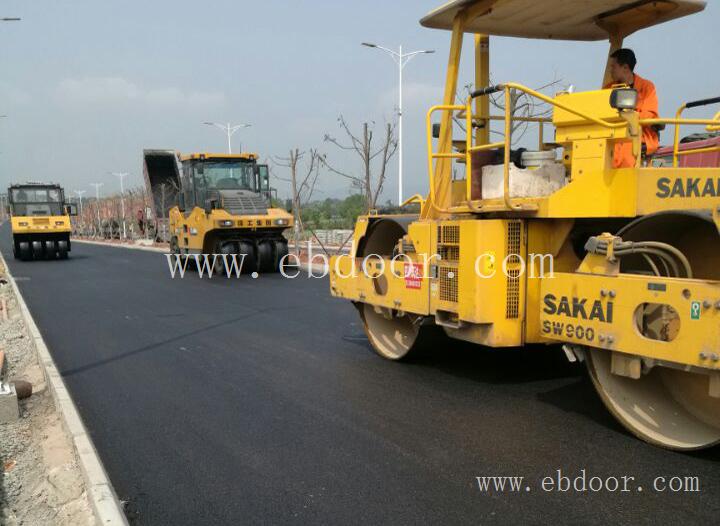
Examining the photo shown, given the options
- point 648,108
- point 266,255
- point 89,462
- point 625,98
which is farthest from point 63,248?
point 625,98

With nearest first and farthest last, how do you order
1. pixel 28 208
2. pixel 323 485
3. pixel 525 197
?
pixel 323 485 → pixel 525 197 → pixel 28 208

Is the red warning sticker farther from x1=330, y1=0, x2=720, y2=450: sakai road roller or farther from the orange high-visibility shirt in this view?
the orange high-visibility shirt

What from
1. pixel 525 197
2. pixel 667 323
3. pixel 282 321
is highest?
pixel 525 197

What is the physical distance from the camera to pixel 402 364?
6457mm

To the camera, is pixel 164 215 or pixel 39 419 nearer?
pixel 39 419

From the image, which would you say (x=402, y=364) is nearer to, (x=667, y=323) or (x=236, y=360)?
(x=236, y=360)

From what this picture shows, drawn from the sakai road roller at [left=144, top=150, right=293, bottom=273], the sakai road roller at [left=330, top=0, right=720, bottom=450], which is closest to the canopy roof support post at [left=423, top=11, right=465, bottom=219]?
the sakai road roller at [left=330, top=0, right=720, bottom=450]

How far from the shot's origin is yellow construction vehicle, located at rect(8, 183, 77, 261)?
23.0 meters

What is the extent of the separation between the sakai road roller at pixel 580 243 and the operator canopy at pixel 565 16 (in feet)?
0.05

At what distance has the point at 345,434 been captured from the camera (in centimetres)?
454

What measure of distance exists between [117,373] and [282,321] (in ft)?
9.52

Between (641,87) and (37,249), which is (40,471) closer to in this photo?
(641,87)

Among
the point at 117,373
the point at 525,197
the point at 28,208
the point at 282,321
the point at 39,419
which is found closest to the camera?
the point at 525,197

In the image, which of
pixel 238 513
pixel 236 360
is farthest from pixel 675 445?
pixel 236 360
